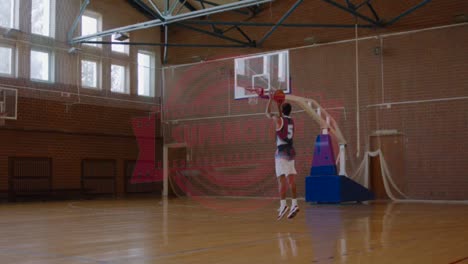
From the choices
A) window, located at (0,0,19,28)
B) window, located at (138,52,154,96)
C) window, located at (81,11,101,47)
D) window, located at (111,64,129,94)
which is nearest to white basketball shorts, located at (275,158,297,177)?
window, located at (0,0,19,28)

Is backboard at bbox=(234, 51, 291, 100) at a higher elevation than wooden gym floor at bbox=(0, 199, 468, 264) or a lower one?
higher

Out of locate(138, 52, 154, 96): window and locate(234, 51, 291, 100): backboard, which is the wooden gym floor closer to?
locate(234, 51, 291, 100): backboard

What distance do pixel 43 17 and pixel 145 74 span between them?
476 centimetres

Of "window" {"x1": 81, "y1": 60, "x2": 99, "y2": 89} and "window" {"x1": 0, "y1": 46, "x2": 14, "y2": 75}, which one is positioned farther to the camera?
"window" {"x1": 81, "y1": 60, "x2": 99, "y2": 89}

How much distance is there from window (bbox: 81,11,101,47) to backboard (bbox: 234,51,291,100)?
20.6 feet

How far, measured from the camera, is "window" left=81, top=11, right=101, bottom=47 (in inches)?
813

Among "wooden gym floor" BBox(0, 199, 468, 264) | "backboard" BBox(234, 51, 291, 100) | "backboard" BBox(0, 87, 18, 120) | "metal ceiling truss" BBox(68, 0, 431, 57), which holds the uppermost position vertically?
"metal ceiling truss" BBox(68, 0, 431, 57)

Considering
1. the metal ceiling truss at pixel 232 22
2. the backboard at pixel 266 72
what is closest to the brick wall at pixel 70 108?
the metal ceiling truss at pixel 232 22

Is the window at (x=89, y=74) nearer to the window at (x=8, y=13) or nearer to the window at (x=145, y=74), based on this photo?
the window at (x=145, y=74)

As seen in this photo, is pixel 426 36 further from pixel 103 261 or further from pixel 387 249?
pixel 103 261

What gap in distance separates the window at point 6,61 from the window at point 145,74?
5.36 m

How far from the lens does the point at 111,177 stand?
21578 millimetres

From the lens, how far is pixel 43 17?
19.3 metres

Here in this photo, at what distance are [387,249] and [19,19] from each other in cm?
1671
